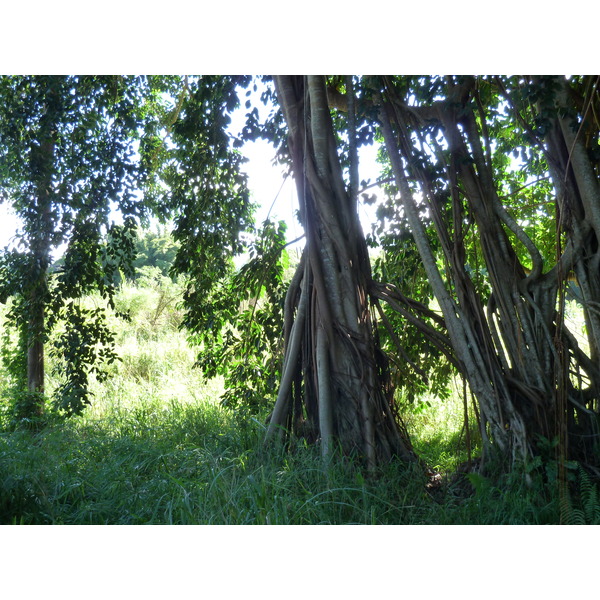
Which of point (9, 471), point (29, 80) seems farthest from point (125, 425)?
point (29, 80)

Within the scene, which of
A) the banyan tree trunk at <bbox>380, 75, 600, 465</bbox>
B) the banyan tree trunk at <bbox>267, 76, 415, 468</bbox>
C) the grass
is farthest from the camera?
the banyan tree trunk at <bbox>267, 76, 415, 468</bbox>

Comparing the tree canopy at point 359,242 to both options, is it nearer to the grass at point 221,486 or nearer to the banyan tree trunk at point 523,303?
the banyan tree trunk at point 523,303

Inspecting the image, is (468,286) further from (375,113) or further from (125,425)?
(125,425)

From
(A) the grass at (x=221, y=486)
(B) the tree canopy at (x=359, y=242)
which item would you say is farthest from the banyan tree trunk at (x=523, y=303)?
(A) the grass at (x=221, y=486)

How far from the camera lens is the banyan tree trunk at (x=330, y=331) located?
9.61 ft

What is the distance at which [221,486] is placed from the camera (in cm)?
244

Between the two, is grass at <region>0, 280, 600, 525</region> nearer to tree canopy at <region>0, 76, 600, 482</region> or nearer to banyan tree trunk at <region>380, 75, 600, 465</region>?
tree canopy at <region>0, 76, 600, 482</region>

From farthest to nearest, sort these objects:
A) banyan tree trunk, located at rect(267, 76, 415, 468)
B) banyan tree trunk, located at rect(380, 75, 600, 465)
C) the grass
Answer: banyan tree trunk, located at rect(267, 76, 415, 468)
banyan tree trunk, located at rect(380, 75, 600, 465)
the grass

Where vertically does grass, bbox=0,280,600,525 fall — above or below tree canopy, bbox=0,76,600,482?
below

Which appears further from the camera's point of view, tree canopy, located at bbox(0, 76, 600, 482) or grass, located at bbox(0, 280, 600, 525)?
tree canopy, located at bbox(0, 76, 600, 482)

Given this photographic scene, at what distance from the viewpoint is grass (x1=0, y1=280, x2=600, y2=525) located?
2291mm

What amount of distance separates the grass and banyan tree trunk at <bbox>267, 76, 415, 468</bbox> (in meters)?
0.17

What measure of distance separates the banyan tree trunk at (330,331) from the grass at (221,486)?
0.17 meters

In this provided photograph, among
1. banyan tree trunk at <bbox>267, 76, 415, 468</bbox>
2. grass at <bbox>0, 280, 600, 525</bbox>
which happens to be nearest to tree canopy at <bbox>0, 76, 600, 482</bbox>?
banyan tree trunk at <bbox>267, 76, 415, 468</bbox>
